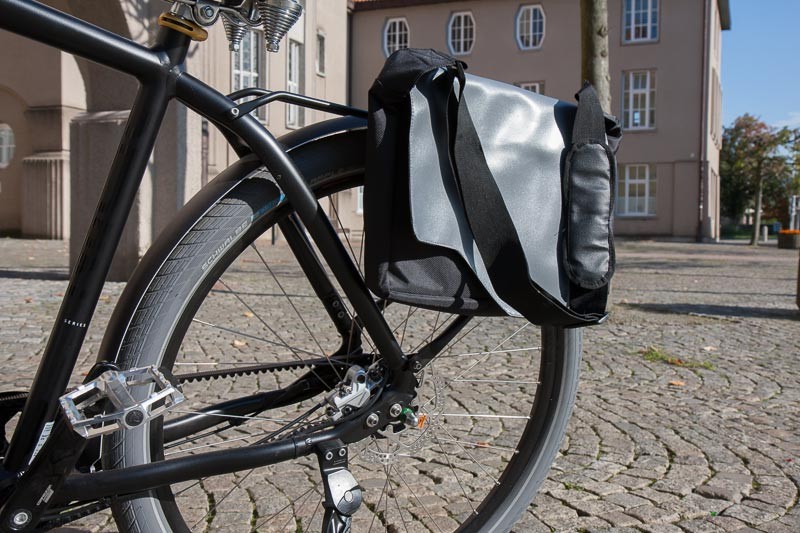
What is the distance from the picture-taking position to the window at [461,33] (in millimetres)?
33625

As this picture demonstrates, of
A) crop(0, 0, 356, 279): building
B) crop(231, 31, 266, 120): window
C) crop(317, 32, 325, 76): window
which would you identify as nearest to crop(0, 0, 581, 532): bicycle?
crop(0, 0, 356, 279): building

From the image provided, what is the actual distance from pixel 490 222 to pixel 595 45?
599 centimetres

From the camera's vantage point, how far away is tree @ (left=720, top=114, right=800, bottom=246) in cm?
2973

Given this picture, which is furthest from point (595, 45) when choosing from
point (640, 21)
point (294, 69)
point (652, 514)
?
point (640, 21)

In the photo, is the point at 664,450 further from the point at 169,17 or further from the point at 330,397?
the point at 169,17

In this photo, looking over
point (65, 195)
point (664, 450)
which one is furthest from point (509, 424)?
point (65, 195)

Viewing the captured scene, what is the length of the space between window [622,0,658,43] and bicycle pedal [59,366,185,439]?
33.1m

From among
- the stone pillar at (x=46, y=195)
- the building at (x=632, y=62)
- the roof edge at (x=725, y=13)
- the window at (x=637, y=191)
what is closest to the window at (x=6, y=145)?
the stone pillar at (x=46, y=195)

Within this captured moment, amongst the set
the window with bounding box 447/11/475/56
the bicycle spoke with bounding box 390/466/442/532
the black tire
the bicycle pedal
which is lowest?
the bicycle spoke with bounding box 390/466/442/532

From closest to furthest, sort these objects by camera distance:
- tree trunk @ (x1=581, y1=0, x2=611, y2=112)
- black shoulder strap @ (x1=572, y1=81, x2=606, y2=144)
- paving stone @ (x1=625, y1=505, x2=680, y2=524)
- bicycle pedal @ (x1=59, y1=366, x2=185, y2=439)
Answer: bicycle pedal @ (x1=59, y1=366, x2=185, y2=439) → black shoulder strap @ (x1=572, y1=81, x2=606, y2=144) → paving stone @ (x1=625, y1=505, x2=680, y2=524) → tree trunk @ (x1=581, y1=0, x2=611, y2=112)

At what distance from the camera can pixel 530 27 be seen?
33062 mm

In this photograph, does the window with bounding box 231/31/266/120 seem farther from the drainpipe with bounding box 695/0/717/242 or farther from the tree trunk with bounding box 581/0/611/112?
the drainpipe with bounding box 695/0/717/242

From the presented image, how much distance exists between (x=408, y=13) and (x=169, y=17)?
112ft

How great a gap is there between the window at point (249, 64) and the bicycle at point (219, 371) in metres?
13.1
